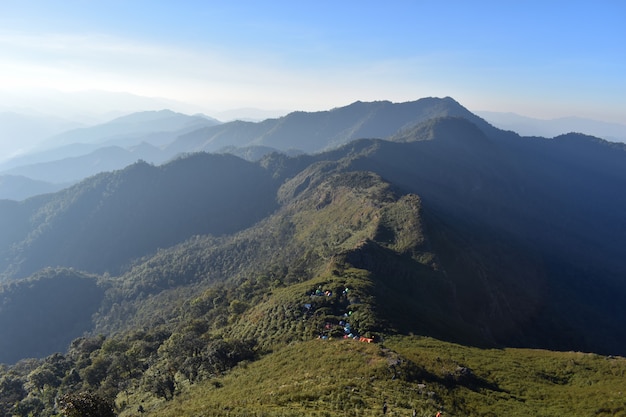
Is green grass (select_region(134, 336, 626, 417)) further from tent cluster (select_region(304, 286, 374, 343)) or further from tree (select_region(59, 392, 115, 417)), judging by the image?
tree (select_region(59, 392, 115, 417))

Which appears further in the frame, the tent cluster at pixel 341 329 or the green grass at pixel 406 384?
the tent cluster at pixel 341 329

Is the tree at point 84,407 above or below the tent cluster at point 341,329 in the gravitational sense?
above

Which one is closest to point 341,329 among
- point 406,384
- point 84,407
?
point 406,384

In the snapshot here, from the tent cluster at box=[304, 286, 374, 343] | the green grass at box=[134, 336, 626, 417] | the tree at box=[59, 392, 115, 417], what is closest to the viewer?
the tree at box=[59, 392, 115, 417]

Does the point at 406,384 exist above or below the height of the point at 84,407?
above

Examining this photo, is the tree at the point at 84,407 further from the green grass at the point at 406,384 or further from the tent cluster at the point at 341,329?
the tent cluster at the point at 341,329

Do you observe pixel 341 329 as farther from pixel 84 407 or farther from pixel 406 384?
pixel 84 407

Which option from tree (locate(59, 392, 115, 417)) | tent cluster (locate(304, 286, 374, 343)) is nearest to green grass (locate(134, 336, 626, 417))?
tent cluster (locate(304, 286, 374, 343))

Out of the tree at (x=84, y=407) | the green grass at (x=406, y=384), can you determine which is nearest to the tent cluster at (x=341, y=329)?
the green grass at (x=406, y=384)

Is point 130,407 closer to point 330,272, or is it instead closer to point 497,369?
point 330,272

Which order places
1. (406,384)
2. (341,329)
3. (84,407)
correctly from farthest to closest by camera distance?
(341,329)
(406,384)
(84,407)

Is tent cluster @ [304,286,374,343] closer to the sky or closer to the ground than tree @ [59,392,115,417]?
closer to the ground

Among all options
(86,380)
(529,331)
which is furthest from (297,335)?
(529,331)
